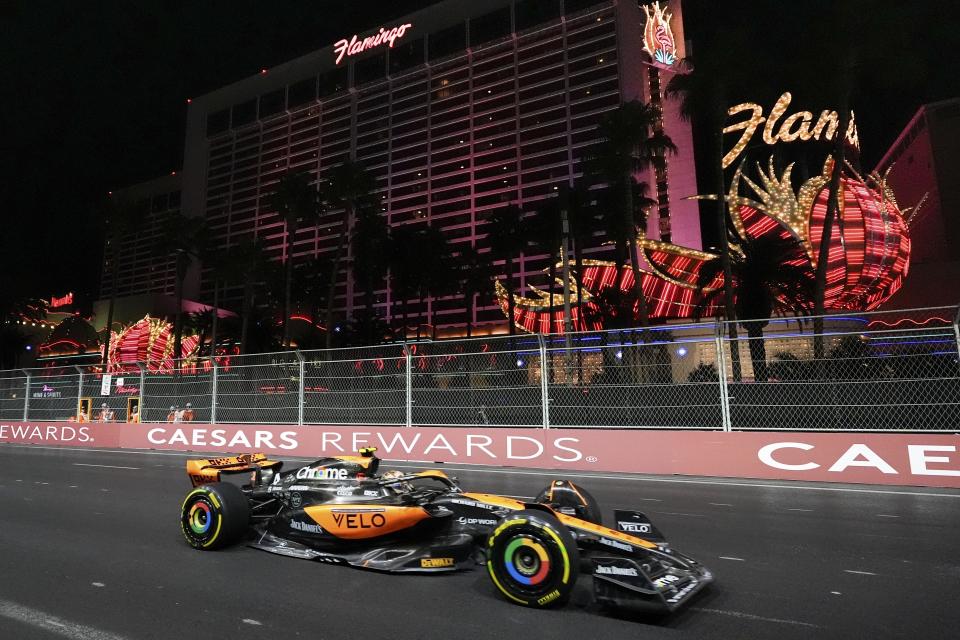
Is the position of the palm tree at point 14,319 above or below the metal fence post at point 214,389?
above

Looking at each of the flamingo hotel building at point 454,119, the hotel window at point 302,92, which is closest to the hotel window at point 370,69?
the flamingo hotel building at point 454,119

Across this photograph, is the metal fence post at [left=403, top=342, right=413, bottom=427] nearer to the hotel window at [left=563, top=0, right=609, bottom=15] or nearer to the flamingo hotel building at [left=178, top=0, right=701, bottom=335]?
the flamingo hotel building at [left=178, top=0, right=701, bottom=335]

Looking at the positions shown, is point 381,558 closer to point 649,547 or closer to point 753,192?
point 649,547

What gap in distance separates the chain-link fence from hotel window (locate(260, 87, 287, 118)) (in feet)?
347

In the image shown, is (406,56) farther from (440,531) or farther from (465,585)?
(465,585)

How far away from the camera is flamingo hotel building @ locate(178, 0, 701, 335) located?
243 feet

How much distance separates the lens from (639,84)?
72562 millimetres

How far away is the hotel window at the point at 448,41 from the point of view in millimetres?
88125

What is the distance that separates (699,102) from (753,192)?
19013mm

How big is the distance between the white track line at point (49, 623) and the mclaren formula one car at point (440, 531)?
4.71 ft

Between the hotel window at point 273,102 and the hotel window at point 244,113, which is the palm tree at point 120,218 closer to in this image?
the hotel window at point 273,102

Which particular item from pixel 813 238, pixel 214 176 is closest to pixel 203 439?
pixel 813 238


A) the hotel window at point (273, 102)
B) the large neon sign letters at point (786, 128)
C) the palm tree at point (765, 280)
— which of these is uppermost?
the hotel window at point (273, 102)

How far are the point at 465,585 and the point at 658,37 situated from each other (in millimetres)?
84398
